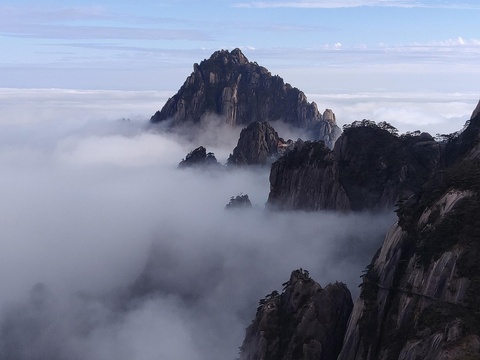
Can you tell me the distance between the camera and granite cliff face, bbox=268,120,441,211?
115750 mm

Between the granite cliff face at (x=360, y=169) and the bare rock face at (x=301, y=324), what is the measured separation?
39.1m

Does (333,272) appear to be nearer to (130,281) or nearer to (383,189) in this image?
(383,189)

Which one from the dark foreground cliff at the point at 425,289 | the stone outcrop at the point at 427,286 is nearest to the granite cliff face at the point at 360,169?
the dark foreground cliff at the point at 425,289

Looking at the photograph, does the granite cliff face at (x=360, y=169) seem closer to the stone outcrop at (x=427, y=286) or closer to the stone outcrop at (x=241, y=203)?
the stone outcrop at (x=241, y=203)

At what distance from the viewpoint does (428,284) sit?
190 feet

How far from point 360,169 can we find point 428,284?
67.0m

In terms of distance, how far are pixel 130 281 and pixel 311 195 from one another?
190 feet

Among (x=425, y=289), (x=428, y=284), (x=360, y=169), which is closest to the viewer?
(x=428, y=284)

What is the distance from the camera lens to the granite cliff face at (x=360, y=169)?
380ft

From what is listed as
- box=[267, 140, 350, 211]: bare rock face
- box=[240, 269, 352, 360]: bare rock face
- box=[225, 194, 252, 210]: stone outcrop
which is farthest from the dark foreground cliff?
box=[225, 194, 252, 210]: stone outcrop

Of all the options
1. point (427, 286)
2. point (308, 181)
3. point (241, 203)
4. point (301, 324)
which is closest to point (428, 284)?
point (427, 286)

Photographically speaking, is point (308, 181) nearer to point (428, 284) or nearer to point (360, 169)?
point (360, 169)

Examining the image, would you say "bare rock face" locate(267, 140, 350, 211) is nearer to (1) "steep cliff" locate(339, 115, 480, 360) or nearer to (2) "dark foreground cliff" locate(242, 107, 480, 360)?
(2) "dark foreground cliff" locate(242, 107, 480, 360)

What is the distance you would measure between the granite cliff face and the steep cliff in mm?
43549
